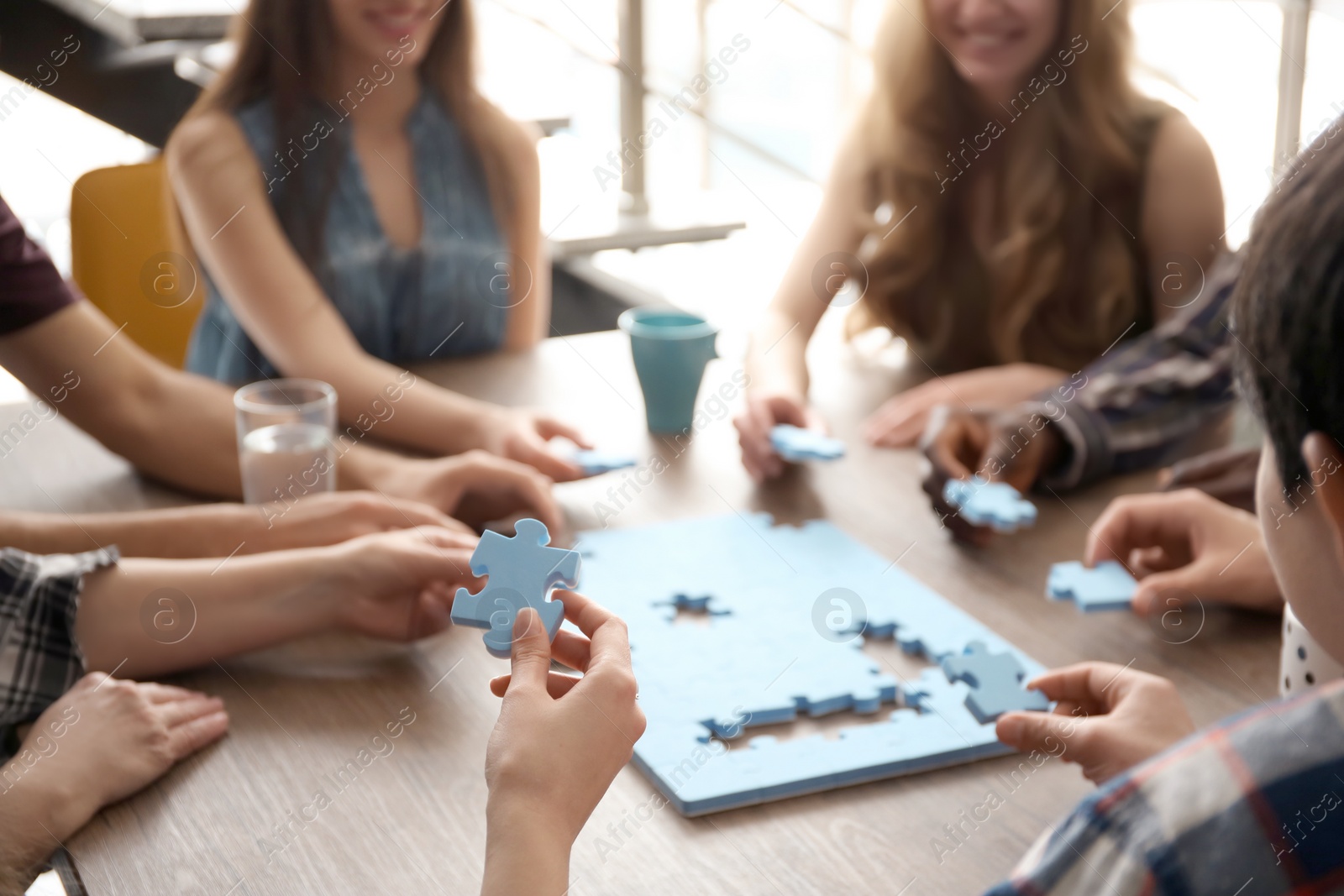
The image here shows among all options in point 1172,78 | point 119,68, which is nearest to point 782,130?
point 119,68

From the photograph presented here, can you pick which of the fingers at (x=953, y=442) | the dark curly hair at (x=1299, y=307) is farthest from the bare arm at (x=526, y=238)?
the dark curly hair at (x=1299, y=307)

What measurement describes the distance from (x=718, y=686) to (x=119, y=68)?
3.51 metres

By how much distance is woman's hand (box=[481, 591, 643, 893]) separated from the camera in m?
0.72

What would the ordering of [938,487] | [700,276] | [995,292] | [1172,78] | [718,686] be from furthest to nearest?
[700,276], [1172,78], [995,292], [938,487], [718,686]

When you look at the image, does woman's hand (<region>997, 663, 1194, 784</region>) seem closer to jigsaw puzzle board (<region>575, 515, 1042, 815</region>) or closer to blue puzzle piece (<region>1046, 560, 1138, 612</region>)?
jigsaw puzzle board (<region>575, 515, 1042, 815</region>)

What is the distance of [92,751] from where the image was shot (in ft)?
2.96

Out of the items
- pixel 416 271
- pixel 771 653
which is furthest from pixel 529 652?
pixel 416 271

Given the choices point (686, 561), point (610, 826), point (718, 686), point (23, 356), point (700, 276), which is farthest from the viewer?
point (700, 276)

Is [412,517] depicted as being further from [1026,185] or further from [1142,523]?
[1026,185]

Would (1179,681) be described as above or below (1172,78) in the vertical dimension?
below

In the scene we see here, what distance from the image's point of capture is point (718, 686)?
1017 mm

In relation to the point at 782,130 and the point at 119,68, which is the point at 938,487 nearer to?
the point at 119,68

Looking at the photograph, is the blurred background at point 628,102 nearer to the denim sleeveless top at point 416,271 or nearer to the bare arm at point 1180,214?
the denim sleeveless top at point 416,271

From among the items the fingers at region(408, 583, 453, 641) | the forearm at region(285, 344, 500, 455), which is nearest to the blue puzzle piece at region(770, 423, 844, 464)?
the forearm at region(285, 344, 500, 455)
